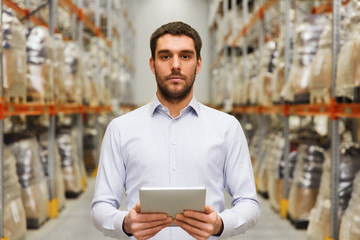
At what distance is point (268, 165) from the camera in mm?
6449

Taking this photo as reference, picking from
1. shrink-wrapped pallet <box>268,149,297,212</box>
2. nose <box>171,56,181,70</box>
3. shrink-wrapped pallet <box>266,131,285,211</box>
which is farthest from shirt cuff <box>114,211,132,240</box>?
shrink-wrapped pallet <box>266,131,285,211</box>

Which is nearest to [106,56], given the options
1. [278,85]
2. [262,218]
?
[278,85]

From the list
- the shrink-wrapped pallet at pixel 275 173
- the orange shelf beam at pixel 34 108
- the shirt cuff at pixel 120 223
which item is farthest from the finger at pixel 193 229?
the shrink-wrapped pallet at pixel 275 173

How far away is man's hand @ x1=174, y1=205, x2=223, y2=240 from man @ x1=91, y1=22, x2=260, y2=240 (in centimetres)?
17

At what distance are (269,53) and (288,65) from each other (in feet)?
3.94

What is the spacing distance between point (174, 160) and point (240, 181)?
32 centimetres

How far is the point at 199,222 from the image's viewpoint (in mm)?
1732

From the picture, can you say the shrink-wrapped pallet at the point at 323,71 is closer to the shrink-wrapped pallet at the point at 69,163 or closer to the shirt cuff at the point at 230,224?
the shirt cuff at the point at 230,224

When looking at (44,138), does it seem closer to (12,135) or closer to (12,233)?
(12,135)

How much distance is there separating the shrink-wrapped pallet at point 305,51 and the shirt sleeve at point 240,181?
9.97ft

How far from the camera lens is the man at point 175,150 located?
6.48 feet

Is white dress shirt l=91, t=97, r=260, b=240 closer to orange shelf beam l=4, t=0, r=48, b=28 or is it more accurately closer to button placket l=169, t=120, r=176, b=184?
button placket l=169, t=120, r=176, b=184

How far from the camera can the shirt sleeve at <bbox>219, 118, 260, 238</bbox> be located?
6.54 ft

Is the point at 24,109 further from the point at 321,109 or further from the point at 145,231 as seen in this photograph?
the point at 145,231
